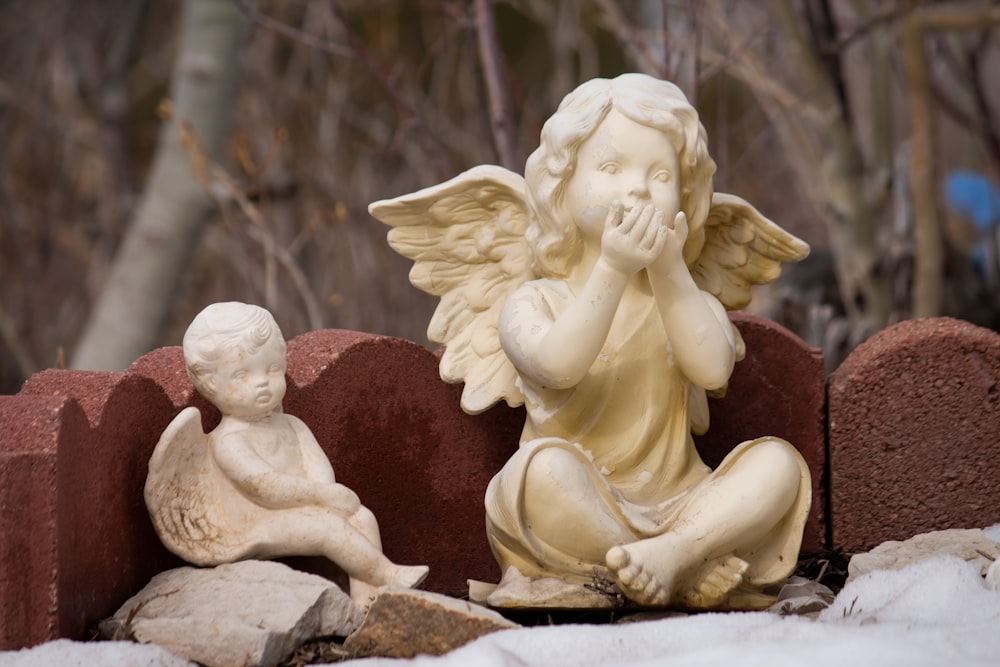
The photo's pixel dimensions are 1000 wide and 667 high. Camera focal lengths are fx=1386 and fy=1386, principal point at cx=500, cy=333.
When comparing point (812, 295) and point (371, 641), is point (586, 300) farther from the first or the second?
point (812, 295)

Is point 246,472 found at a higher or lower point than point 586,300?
lower

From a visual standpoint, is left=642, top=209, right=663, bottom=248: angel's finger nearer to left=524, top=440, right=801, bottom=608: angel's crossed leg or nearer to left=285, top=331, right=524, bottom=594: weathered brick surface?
left=524, top=440, right=801, bottom=608: angel's crossed leg

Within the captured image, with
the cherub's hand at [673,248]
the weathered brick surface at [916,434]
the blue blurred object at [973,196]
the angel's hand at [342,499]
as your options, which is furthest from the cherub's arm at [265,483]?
the blue blurred object at [973,196]

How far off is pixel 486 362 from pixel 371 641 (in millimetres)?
793

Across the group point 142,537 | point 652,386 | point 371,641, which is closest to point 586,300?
point 652,386

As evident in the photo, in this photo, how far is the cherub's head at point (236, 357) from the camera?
269cm

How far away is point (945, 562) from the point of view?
2754mm

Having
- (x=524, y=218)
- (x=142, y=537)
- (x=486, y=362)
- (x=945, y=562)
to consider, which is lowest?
(x=945, y=562)

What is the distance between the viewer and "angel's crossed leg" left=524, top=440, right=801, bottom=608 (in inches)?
104

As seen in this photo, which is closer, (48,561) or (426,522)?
(48,561)

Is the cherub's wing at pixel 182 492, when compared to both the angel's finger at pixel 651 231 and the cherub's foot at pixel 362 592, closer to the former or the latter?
the cherub's foot at pixel 362 592

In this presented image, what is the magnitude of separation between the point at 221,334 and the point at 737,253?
117cm

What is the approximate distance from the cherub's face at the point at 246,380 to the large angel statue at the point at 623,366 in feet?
1.55

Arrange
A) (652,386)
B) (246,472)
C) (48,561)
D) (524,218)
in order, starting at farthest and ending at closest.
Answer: (524,218)
(652,386)
(246,472)
(48,561)
